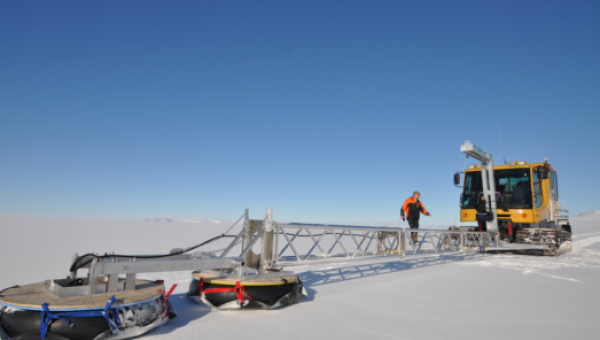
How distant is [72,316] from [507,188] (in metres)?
13.1

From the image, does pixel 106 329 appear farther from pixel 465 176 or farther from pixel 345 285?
pixel 465 176

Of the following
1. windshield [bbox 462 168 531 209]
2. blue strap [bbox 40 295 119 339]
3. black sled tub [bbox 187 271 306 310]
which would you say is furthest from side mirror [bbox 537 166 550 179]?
blue strap [bbox 40 295 119 339]

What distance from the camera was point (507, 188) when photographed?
1224 centimetres

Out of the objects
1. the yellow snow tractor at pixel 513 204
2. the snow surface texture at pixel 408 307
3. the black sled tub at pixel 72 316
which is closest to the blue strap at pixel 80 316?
the black sled tub at pixel 72 316

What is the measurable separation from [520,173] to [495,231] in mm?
2234

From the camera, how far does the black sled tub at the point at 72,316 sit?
302 centimetres

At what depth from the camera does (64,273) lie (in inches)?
286

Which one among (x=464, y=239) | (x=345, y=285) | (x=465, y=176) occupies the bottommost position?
(x=345, y=285)

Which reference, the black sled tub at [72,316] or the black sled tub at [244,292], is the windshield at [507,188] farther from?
the black sled tub at [72,316]

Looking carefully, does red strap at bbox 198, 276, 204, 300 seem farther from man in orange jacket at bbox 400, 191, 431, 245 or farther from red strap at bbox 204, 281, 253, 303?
man in orange jacket at bbox 400, 191, 431, 245

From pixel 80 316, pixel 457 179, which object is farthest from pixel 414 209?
pixel 80 316

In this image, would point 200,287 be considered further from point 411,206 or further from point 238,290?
point 411,206

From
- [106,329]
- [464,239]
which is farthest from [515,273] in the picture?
[106,329]

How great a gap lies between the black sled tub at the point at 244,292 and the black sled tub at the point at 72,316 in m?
1.03
